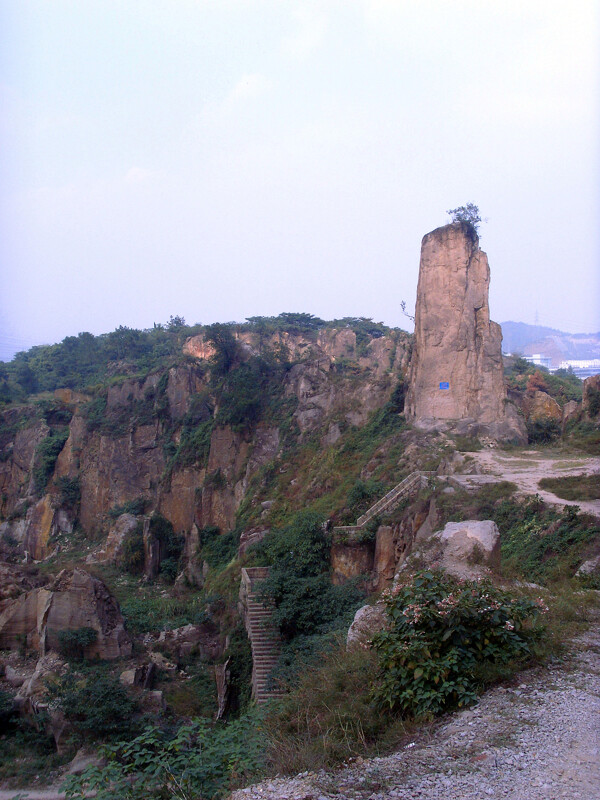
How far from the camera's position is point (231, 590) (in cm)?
1922

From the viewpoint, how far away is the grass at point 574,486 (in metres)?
12.7

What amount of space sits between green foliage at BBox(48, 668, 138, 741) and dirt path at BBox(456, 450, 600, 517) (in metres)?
9.09

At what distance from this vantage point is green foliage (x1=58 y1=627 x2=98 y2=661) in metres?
13.9

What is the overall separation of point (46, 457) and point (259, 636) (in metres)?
25.1

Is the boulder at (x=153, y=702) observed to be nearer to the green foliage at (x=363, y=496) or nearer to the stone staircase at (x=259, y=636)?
the stone staircase at (x=259, y=636)

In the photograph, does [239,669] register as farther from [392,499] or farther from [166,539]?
[166,539]

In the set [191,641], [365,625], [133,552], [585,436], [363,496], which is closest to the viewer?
[365,625]

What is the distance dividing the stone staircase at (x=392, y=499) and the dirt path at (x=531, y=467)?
121 cm

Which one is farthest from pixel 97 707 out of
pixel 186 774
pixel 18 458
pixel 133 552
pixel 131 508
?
pixel 18 458

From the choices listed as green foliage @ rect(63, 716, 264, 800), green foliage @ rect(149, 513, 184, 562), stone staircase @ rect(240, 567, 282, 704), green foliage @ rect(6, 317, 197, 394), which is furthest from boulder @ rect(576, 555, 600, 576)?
green foliage @ rect(6, 317, 197, 394)

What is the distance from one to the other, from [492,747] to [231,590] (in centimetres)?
1576

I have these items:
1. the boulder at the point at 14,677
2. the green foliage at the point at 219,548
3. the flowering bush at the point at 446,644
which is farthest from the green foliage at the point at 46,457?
the flowering bush at the point at 446,644

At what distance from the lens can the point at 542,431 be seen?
2156 centimetres

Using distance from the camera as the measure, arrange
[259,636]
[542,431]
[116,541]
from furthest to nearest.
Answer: [116,541], [542,431], [259,636]
